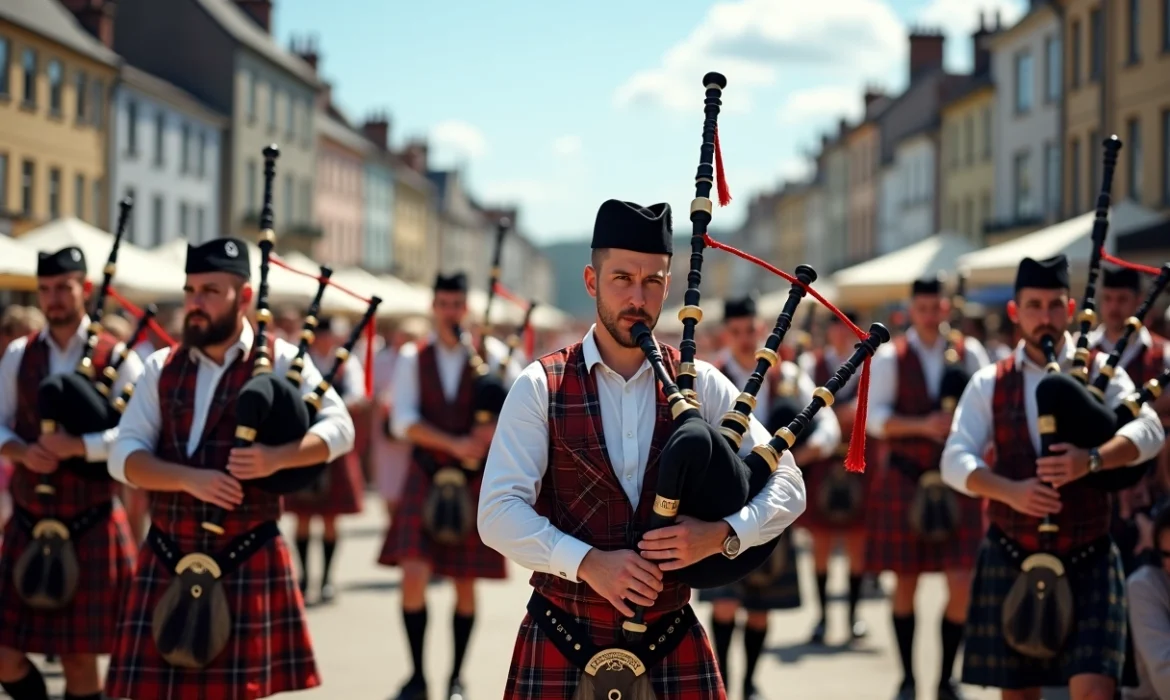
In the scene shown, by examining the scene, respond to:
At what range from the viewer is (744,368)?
25.9 feet

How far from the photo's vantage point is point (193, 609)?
4.93m

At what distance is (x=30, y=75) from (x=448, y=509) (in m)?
23.6

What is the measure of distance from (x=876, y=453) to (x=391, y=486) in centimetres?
364

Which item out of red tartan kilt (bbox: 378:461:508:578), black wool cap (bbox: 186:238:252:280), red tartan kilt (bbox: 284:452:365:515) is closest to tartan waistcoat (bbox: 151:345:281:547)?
black wool cap (bbox: 186:238:252:280)

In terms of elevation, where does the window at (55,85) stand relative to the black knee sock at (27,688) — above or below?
above

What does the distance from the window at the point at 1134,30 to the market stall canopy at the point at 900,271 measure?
1018 centimetres

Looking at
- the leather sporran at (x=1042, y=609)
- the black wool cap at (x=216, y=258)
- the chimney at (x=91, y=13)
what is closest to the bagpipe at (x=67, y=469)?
the black wool cap at (x=216, y=258)

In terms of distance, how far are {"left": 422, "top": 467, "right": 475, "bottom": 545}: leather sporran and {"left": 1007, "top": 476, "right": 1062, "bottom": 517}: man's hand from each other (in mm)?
3195

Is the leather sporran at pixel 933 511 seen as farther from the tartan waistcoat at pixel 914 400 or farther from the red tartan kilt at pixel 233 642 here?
the red tartan kilt at pixel 233 642

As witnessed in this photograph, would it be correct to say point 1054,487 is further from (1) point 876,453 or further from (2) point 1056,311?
(1) point 876,453

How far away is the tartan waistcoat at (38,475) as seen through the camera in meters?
6.09

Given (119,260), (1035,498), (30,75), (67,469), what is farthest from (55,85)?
(1035,498)

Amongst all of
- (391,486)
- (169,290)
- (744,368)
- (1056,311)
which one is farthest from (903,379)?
(169,290)

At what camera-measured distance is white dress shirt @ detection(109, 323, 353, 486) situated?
499 centimetres
